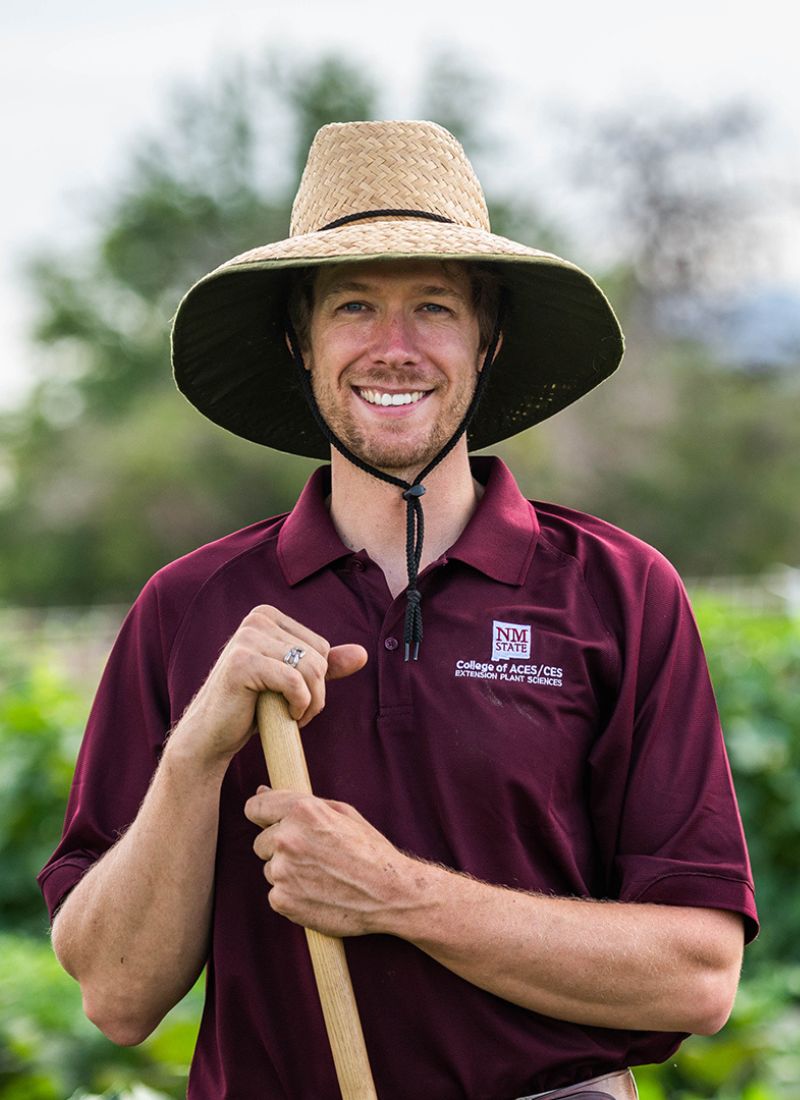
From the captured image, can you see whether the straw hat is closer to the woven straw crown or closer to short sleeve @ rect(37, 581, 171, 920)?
the woven straw crown

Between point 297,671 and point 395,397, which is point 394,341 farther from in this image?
point 297,671

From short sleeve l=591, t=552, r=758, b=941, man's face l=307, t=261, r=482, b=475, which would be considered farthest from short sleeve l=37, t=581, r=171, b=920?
short sleeve l=591, t=552, r=758, b=941

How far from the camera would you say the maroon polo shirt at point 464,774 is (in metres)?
2.38

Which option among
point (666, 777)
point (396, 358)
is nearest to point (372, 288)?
point (396, 358)

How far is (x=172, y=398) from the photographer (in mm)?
31906

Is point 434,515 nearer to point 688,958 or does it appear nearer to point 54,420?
A: point 688,958

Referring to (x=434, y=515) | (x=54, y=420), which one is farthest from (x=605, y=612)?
(x=54, y=420)

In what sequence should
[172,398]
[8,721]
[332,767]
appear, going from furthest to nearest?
[172,398] < [8,721] < [332,767]

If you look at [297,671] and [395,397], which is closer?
[297,671]

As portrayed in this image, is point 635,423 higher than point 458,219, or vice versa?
point 635,423

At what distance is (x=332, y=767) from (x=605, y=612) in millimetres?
524

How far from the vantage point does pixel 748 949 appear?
6102mm

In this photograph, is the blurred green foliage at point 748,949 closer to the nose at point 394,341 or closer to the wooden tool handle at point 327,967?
the wooden tool handle at point 327,967

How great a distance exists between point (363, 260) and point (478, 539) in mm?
510
